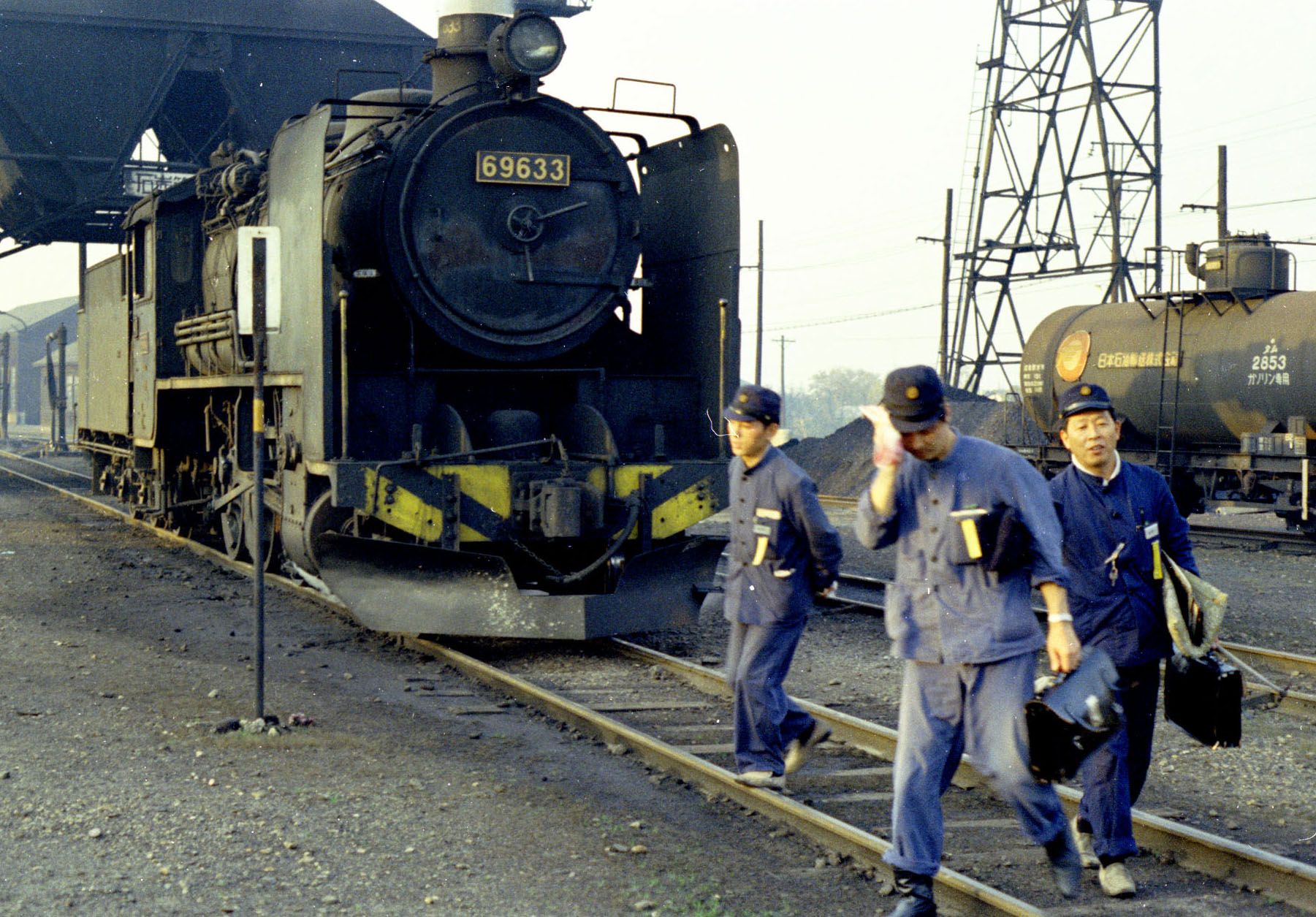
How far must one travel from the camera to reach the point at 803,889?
4.76m

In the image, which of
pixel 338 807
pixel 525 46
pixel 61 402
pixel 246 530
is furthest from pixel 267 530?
pixel 61 402

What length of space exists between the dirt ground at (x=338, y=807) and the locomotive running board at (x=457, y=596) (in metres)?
A: 0.35

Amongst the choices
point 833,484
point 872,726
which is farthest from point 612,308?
point 833,484

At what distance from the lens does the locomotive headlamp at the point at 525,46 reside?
9.41m

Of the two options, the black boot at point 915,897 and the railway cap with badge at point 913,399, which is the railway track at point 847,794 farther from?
the railway cap with badge at point 913,399

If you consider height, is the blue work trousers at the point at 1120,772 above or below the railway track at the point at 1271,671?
above

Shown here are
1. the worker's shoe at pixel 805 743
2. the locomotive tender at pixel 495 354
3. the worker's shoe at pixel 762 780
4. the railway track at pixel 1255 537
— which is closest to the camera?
the worker's shoe at pixel 762 780

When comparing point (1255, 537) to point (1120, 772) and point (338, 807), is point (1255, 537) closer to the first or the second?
point (1120, 772)

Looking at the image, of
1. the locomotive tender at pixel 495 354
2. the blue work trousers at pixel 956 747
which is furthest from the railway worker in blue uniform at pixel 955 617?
the locomotive tender at pixel 495 354

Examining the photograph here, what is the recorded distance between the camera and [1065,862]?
4.36 metres

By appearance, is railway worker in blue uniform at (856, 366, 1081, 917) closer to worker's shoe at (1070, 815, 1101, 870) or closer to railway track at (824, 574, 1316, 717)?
worker's shoe at (1070, 815, 1101, 870)

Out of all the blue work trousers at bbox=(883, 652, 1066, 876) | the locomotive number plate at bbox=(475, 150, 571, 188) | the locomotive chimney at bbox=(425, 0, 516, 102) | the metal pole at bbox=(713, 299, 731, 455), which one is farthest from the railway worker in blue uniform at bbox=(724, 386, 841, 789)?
the locomotive chimney at bbox=(425, 0, 516, 102)

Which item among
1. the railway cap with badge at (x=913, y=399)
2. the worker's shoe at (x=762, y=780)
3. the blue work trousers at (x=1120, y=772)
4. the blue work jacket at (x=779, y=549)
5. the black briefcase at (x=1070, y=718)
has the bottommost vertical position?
the worker's shoe at (x=762, y=780)

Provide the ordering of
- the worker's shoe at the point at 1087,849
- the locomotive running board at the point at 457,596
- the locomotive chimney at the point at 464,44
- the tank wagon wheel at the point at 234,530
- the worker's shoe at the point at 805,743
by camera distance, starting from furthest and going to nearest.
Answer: the tank wagon wheel at the point at 234,530 < the locomotive chimney at the point at 464,44 < the locomotive running board at the point at 457,596 < the worker's shoe at the point at 805,743 < the worker's shoe at the point at 1087,849
